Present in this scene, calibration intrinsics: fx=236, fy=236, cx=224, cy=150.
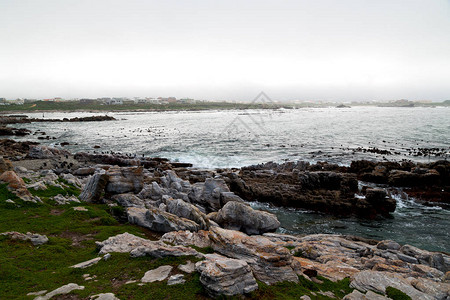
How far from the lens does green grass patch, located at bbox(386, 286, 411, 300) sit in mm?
7957

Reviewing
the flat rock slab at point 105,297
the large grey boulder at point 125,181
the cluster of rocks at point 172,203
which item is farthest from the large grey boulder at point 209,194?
the flat rock slab at point 105,297

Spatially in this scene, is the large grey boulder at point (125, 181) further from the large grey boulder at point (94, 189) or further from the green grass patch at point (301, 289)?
the green grass patch at point (301, 289)

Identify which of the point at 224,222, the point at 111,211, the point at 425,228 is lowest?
the point at 425,228

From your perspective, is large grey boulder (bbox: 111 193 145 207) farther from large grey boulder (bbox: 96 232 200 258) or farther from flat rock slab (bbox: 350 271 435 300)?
flat rock slab (bbox: 350 271 435 300)

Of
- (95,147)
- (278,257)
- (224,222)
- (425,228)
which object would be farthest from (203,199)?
(95,147)

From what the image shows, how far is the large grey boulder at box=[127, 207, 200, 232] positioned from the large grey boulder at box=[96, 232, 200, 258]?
A: 199 centimetres

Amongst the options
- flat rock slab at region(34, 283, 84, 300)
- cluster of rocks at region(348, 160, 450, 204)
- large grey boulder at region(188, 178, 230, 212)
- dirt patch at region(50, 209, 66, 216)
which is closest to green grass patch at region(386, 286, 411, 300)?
flat rock slab at region(34, 283, 84, 300)

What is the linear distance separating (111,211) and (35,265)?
6454 millimetres

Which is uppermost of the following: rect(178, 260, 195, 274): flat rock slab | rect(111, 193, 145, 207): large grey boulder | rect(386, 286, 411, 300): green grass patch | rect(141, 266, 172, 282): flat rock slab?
rect(178, 260, 195, 274): flat rock slab

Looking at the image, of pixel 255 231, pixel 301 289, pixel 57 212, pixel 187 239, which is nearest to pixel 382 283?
pixel 301 289

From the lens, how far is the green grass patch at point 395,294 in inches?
313

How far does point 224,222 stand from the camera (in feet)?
52.4

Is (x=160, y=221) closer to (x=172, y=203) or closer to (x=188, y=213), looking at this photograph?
(x=188, y=213)

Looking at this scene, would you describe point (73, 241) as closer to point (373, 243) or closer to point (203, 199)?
point (203, 199)
